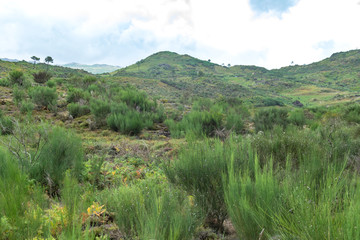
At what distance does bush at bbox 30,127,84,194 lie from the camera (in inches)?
126

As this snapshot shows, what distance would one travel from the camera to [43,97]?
10.6m

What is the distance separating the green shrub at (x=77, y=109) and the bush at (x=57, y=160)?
6.63m

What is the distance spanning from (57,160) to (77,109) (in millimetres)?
7489

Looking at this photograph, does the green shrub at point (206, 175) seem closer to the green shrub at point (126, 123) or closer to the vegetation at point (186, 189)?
the vegetation at point (186, 189)

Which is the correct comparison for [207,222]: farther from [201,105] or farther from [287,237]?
[201,105]

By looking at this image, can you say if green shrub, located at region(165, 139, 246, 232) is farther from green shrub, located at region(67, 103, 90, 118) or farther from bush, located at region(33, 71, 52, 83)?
bush, located at region(33, 71, 52, 83)

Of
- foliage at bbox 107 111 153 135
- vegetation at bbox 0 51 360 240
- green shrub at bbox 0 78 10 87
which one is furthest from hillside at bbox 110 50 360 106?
vegetation at bbox 0 51 360 240

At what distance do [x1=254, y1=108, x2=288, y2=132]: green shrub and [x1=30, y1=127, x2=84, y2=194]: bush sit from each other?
8.89 metres

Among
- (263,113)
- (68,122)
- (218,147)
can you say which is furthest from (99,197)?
(263,113)

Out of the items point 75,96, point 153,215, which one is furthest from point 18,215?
point 75,96

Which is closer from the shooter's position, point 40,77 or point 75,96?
point 75,96

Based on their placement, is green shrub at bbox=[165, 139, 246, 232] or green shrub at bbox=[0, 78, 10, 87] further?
green shrub at bbox=[0, 78, 10, 87]

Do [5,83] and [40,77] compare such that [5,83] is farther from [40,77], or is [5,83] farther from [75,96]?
[75,96]

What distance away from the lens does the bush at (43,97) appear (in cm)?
1051
